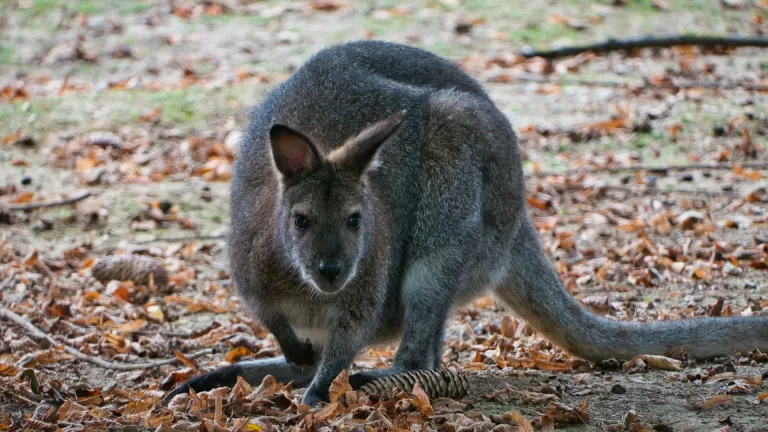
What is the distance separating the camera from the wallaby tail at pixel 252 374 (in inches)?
174

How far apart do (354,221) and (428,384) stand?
744 millimetres

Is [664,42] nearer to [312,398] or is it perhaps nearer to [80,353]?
[312,398]

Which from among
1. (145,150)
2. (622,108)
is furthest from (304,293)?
(622,108)

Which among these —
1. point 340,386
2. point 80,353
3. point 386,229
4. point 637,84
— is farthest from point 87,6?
point 340,386

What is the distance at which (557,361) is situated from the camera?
4.88 metres

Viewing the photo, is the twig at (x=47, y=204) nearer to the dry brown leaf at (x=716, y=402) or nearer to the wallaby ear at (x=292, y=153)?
the wallaby ear at (x=292, y=153)

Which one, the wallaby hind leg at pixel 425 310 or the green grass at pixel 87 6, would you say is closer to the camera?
the wallaby hind leg at pixel 425 310

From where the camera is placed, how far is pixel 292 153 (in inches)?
161

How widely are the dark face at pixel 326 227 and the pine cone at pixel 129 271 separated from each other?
7.42 feet

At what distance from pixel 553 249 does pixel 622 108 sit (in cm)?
294

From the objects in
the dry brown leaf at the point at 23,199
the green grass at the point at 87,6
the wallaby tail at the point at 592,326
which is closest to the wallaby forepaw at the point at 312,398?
the wallaby tail at the point at 592,326

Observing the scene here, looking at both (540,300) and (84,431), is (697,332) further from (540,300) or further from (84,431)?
(84,431)

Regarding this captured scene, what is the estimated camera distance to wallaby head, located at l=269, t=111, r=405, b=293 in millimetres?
3982

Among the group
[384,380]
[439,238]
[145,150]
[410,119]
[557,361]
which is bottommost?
[145,150]
